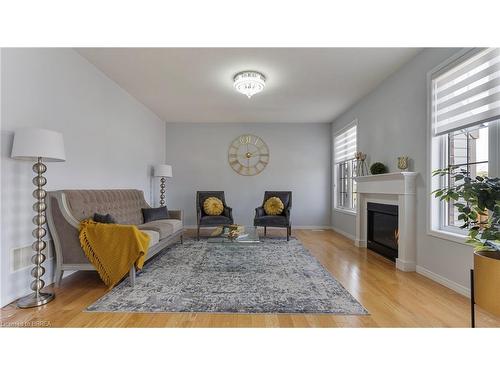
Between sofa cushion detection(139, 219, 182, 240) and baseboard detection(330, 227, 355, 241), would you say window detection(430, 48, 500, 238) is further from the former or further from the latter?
sofa cushion detection(139, 219, 182, 240)

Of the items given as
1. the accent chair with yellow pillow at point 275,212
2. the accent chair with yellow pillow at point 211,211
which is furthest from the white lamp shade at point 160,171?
the accent chair with yellow pillow at point 275,212

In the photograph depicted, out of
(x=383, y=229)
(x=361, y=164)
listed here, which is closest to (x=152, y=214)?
(x=383, y=229)

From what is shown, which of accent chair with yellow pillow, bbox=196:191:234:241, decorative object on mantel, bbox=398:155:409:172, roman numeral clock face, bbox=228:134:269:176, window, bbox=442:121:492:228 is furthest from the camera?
roman numeral clock face, bbox=228:134:269:176

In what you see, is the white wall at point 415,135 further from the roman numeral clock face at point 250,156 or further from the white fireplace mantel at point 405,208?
the roman numeral clock face at point 250,156

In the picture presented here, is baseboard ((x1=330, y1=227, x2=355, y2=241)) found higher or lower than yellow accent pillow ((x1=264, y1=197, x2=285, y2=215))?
lower

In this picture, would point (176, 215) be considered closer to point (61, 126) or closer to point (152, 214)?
point (152, 214)

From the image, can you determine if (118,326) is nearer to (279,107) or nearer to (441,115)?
(441,115)

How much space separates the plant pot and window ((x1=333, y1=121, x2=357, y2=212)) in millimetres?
3275

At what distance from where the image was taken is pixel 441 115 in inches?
101

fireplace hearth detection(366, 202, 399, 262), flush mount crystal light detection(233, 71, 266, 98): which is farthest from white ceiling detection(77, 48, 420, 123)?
fireplace hearth detection(366, 202, 399, 262)

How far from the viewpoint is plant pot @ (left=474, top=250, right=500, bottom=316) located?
1317 millimetres

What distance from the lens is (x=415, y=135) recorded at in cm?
295

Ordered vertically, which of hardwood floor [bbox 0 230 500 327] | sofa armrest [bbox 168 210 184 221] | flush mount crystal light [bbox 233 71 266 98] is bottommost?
hardwood floor [bbox 0 230 500 327]

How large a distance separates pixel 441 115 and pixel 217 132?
4355 mm
